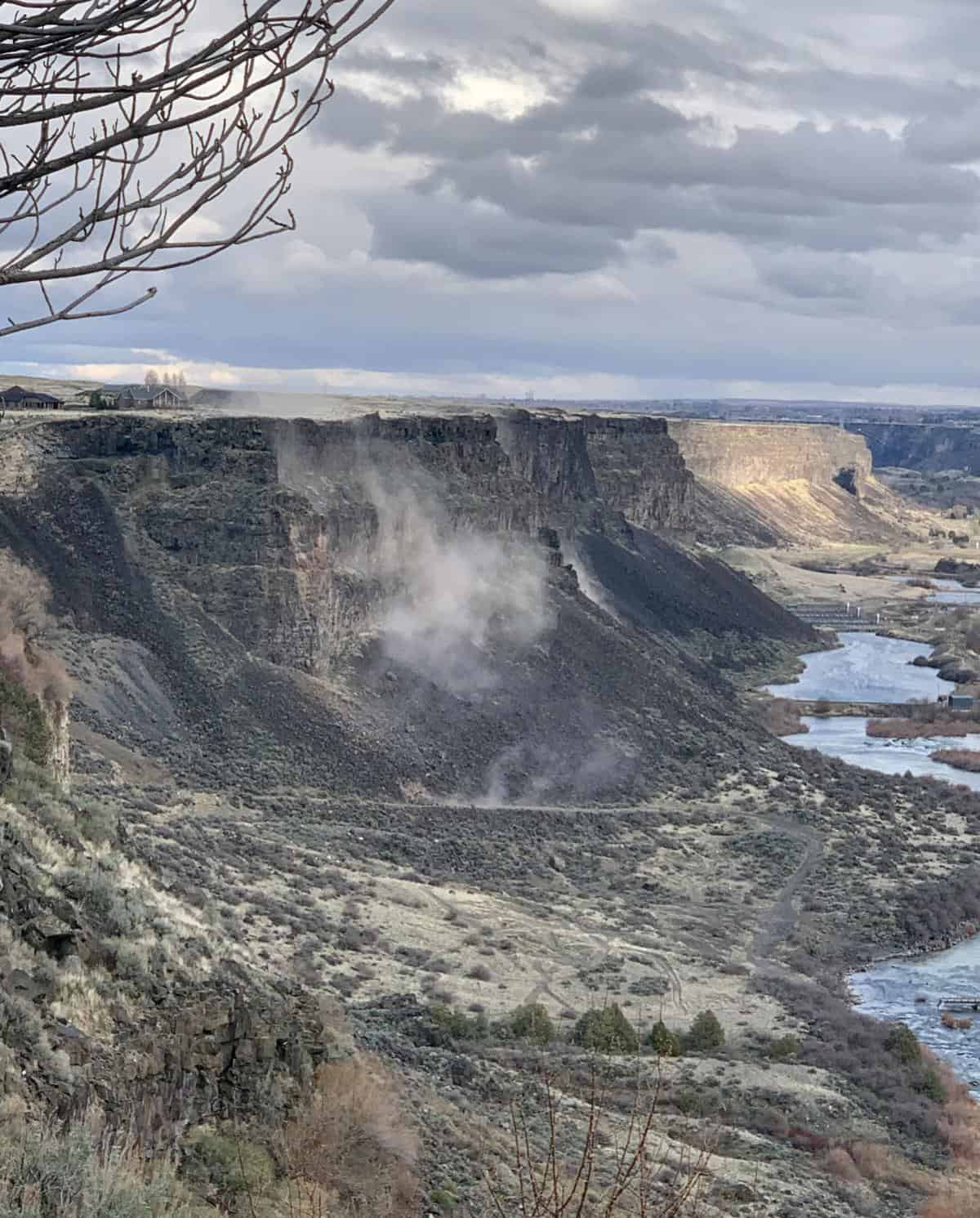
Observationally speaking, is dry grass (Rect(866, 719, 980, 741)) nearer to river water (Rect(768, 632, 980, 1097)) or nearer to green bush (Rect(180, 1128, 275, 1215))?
river water (Rect(768, 632, 980, 1097))

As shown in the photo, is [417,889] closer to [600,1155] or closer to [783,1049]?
[783,1049]

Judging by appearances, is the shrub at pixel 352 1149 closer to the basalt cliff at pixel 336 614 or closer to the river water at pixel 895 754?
the river water at pixel 895 754

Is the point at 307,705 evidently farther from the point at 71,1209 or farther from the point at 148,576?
the point at 71,1209

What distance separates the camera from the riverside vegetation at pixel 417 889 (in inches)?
546

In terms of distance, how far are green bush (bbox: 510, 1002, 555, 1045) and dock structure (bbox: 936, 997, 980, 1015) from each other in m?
10.7

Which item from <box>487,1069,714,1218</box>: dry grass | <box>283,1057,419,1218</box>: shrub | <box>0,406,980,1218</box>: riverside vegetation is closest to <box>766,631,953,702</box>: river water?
<box>0,406,980,1218</box>: riverside vegetation

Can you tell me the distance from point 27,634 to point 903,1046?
762 inches

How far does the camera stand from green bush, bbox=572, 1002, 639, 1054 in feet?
82.3

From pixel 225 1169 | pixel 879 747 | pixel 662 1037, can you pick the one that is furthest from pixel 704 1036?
pixel 879 747

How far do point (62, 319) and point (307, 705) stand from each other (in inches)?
1504

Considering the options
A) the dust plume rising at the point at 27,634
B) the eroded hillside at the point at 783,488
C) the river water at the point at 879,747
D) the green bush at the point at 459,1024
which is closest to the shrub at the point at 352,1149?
the green bush at the point at 459,1024

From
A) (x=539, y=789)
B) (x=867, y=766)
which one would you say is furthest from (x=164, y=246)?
(x=867, y=766)

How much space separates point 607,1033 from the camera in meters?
25.5

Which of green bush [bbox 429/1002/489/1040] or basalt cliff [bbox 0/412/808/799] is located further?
basalt cliff [bbox 0/412/808/799]
